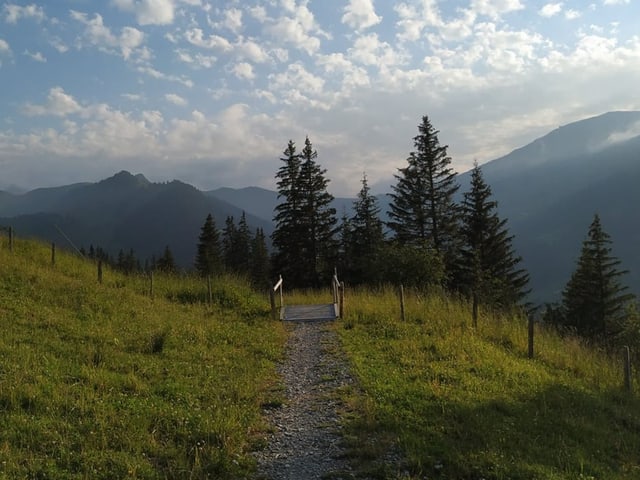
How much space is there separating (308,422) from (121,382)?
10.3 feet

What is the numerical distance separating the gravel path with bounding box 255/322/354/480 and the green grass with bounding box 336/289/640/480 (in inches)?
13.5

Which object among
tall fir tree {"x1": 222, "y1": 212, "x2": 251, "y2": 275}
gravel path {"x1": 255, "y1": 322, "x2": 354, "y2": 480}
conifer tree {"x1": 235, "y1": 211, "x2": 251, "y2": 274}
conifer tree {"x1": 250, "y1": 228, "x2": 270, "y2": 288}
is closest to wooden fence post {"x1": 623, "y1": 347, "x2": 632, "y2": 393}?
gravel path {"x1": 255, "y1": 322, "x2": 354, "y2": 480}

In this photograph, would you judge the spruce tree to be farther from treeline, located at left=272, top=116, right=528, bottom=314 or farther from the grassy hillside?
the grassy hillside

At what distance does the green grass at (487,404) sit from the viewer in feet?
19.9

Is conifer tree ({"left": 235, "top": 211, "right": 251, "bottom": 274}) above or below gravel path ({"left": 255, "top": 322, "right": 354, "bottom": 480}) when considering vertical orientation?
above

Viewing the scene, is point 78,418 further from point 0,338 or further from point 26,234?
point 26,234

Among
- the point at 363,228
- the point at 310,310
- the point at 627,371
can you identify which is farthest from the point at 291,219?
the point at 627,371

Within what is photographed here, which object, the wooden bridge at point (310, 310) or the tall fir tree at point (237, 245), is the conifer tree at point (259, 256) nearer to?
the tall fir tree at point (237, 245)

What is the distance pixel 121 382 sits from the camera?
7852mm

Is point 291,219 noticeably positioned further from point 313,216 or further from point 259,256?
point 259,256

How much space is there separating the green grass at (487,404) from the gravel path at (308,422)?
13.5 inches

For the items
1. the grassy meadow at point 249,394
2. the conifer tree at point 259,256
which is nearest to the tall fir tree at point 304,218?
the conifer tree at point 259,256

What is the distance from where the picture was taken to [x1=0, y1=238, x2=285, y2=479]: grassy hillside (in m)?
5.47

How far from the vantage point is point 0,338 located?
30.2 feet
